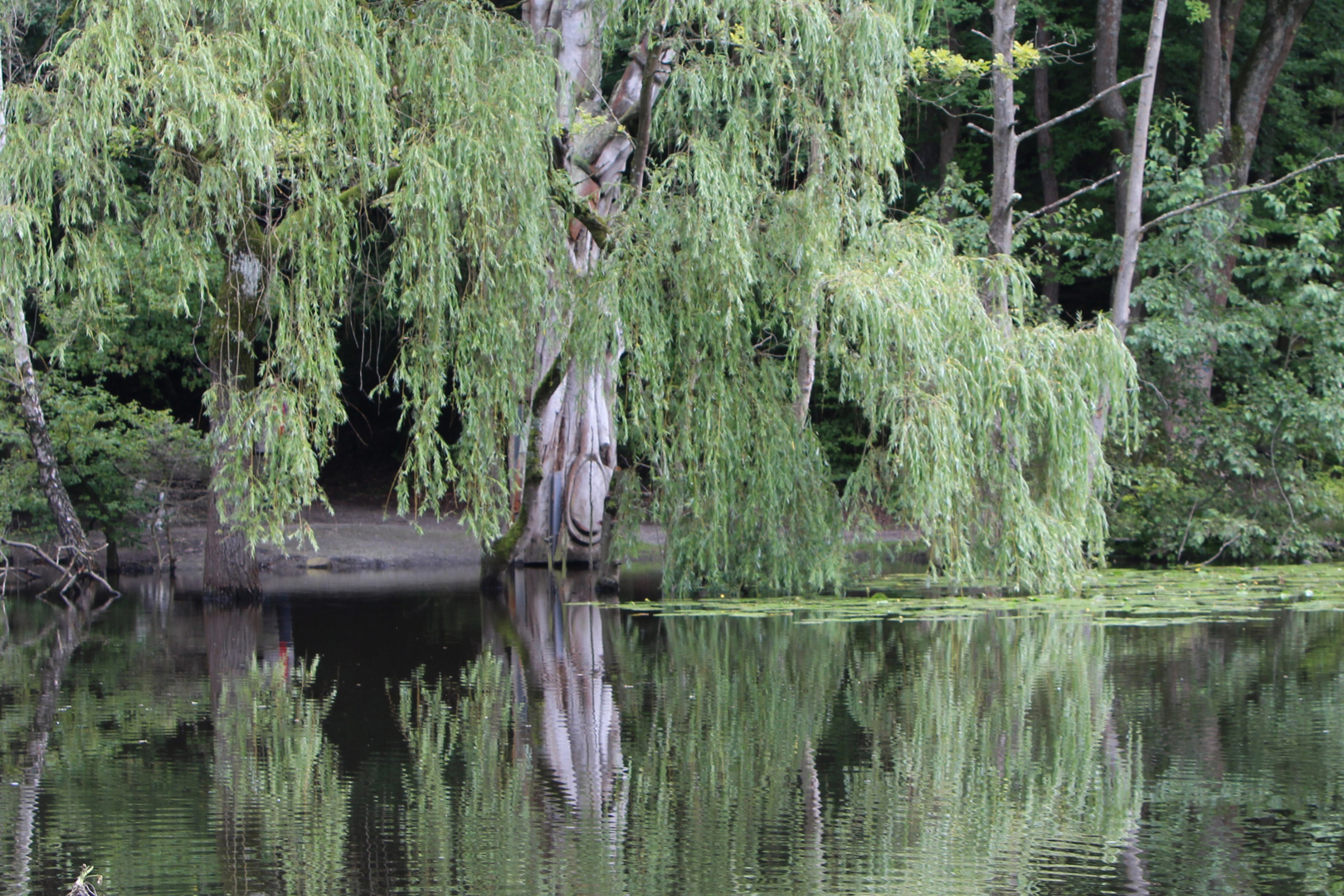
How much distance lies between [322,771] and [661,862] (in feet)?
6.77

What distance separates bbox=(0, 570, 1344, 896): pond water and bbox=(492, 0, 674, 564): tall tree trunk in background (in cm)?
264

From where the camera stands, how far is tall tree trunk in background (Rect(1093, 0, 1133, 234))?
20.2m

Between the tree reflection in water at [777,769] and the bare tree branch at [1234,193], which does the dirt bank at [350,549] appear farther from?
the tree reflection in water at [777,769]

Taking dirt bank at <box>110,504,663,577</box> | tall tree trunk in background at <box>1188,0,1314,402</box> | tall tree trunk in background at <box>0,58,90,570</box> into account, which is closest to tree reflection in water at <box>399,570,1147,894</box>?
tall tree trunk in background at <box>0,58,90,570</box>

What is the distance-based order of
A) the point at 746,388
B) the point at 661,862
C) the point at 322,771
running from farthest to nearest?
the point at 746,388
the point at 322,771
the point at 661,862

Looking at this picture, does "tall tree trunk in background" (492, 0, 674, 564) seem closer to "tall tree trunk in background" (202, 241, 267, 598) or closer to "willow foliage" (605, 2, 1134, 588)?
"willow foliage" (605, 2, 1134, 588)

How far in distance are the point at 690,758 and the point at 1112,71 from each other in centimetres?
1682

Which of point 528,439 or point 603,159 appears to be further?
point 603,159

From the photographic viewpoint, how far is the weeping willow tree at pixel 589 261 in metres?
9.89

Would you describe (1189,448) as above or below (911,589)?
above

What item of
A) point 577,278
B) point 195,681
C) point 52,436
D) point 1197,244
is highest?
point 1197,244

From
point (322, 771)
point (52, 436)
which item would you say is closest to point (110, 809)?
point (322, 771)

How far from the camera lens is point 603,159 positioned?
1588 cm

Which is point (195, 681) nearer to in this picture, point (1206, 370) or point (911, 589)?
point (911, 589)
